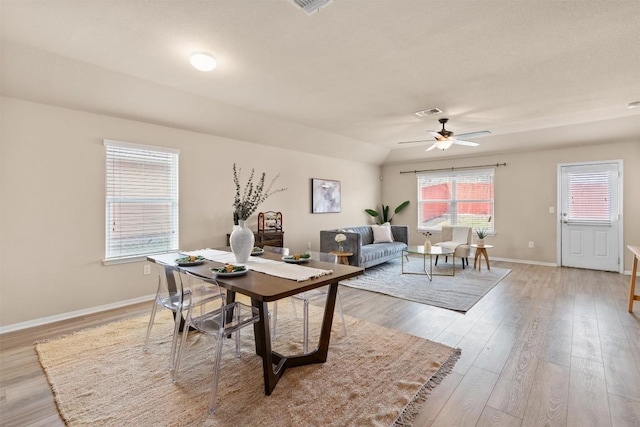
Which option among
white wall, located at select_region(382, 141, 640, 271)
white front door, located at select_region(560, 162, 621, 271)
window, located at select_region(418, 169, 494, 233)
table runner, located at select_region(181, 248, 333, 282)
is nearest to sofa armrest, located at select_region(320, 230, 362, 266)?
table runner, located at select_region(181, 248, 333, 282)

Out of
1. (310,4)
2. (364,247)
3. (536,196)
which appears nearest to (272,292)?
(310,4)

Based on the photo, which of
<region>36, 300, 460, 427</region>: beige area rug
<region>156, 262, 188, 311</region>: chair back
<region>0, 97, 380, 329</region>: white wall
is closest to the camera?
<region>36, 300, 460, 427</region>: beige area rug

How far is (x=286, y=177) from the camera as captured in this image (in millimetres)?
5773

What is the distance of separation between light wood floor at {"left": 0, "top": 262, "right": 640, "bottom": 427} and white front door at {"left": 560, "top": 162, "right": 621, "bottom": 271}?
63.5 inches

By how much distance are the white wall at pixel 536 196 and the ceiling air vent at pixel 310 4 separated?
5.90 m

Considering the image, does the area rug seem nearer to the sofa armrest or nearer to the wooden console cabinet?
the sofa armrest

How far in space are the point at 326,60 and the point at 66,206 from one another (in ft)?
10.4

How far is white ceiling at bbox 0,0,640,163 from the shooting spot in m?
2.13

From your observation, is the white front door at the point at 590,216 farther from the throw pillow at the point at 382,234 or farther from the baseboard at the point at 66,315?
the baseboard at the point at 66,315

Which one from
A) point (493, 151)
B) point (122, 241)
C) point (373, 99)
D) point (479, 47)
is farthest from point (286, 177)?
point (493, 151)

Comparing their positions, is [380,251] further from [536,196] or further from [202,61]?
[202,61]

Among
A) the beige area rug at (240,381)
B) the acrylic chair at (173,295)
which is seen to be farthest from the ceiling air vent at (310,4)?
the beige area rug at (240,381)

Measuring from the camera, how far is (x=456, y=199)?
23.4ft

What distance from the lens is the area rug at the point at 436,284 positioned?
3.88 metres
